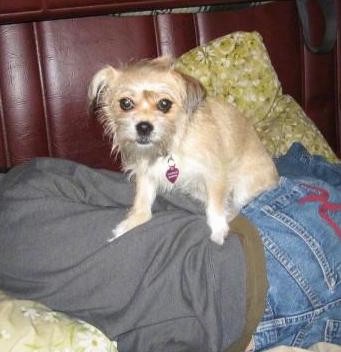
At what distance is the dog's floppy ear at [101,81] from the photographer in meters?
1.72

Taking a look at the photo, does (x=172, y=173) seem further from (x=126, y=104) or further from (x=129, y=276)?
(x=129, y=276)

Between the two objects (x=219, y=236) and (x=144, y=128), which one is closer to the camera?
(x=219, y=236)

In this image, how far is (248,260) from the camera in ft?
4.35

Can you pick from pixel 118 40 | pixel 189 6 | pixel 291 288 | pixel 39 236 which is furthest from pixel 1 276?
pixel 189 6

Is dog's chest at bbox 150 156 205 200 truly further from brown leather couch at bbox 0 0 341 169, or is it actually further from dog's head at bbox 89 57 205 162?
brown leather couch at bbox 0 0 341 169

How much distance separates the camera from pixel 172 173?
1768 millimetres

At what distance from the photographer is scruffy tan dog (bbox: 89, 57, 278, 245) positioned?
1.59 meters

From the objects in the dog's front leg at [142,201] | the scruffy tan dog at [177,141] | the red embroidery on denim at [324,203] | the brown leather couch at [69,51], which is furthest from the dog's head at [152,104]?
the brown leather couch at [69,51]

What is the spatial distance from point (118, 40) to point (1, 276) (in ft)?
4.38

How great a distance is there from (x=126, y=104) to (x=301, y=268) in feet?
2.52

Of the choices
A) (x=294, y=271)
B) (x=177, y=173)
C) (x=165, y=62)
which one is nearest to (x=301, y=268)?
(x=294, y=271)

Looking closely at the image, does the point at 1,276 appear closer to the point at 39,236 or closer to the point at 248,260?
the point at 39,236

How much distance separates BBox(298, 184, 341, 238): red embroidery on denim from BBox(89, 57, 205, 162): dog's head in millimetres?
477

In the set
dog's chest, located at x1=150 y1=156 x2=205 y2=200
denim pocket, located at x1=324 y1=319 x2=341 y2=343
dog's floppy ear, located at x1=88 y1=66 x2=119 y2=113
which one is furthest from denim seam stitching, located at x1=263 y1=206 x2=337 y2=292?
dog's floppy ear, located at x1=88 y1=66 x2=119 y2=113
